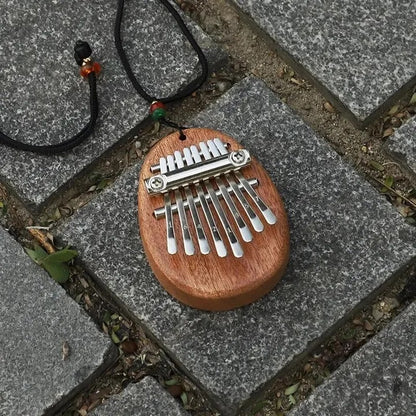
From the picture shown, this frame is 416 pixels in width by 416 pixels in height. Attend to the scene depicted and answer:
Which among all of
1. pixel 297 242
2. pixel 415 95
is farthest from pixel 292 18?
pixel 297 242

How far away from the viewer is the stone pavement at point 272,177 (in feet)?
4.61

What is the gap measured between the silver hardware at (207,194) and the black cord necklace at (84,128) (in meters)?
0.23

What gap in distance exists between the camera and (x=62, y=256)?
1472mm

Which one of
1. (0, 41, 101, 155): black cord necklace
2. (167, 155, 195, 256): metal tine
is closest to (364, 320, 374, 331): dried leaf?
(167, 155, 195, 256): metal tine

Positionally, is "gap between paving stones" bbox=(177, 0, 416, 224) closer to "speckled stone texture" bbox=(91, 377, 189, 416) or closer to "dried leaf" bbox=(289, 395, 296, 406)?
"dried leaf" bbox=(289, 395, 296, 406)

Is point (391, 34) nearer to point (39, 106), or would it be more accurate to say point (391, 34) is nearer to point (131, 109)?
point (131, 109)

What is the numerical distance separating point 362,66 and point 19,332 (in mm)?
837

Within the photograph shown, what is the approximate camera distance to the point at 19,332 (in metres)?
1.45

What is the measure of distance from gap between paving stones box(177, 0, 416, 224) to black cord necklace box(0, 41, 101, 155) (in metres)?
0.26

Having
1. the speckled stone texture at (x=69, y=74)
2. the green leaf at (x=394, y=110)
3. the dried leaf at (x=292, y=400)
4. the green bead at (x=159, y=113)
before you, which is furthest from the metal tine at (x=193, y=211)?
the green leaf at (x=394, y=110)

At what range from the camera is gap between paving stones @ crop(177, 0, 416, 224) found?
154 cm

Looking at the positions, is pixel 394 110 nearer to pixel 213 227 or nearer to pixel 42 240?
pixel 213 227

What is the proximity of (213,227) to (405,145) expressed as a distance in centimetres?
45

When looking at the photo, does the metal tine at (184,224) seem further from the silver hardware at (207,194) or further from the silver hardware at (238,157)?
the silver hardware at (238,157)
